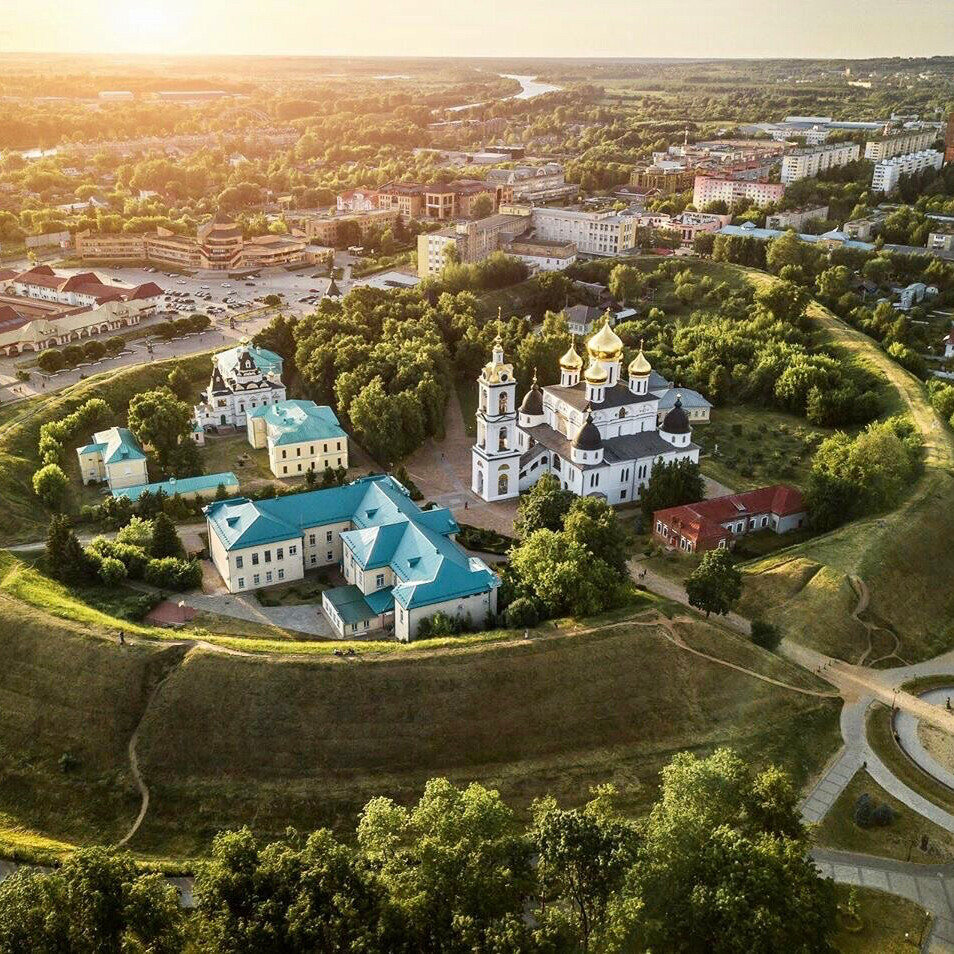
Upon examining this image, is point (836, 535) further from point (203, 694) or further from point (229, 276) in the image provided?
point (229, 276)

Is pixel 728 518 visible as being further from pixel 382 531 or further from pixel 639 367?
pixel 382 531

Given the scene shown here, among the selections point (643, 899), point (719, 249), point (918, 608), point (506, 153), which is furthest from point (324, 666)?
point (506, 153)

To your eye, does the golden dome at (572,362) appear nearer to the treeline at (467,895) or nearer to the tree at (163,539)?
the tree at (163,539)

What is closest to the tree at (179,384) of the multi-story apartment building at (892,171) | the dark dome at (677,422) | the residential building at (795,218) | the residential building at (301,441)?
the residential building at (301,441)

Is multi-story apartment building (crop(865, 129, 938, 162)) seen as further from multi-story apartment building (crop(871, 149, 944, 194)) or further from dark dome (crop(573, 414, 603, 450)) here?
dark dome (crop(573, 414, 603, 450))

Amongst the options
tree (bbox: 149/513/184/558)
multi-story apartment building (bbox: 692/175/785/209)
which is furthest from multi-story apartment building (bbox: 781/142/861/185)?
tree (bbox: 149/513/184/558)

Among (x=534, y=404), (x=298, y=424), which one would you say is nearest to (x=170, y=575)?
(x=298, y=424)

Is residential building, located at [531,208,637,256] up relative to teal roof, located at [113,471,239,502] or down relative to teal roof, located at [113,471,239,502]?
up
